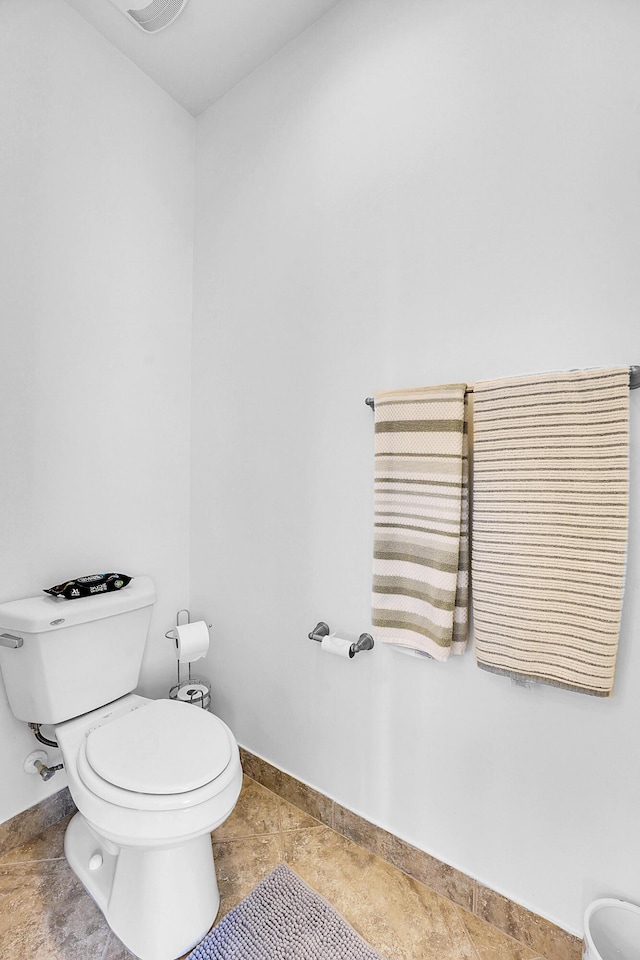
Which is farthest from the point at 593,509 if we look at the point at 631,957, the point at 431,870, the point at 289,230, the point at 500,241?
the point at 289,230

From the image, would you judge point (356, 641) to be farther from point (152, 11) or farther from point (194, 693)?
point (152, 11)

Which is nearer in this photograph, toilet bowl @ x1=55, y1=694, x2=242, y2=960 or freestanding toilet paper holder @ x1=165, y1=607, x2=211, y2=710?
toilet bowl @ x1=55, y1=694, x2=242, y2=960

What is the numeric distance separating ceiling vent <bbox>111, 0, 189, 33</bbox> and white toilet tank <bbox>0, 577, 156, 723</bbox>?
183 cm

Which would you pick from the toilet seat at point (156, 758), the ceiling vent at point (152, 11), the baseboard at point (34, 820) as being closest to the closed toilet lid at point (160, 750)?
the toilet seat at point (156, 758)

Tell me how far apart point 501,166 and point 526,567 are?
99 cm

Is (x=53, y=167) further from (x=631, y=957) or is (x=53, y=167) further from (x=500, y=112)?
(x=631, y=957)

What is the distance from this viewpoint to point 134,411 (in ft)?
5.58

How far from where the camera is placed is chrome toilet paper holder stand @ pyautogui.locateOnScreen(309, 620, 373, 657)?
1.32 m

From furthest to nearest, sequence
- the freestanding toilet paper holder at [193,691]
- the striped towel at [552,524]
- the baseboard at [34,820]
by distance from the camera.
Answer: the freestanding toilet paper holder at [193,691], the baseboard at [34,820], the striped towel at [552,524]

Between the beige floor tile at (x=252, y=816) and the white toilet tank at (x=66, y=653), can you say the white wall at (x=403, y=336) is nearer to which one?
the beige floor tile at (x=252, y=816)

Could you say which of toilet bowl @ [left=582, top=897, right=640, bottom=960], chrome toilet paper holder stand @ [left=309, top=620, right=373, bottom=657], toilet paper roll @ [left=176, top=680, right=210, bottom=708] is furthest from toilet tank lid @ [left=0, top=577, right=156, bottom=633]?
toilet bowl @ [left=582, top=897, right=640, bottom=960]

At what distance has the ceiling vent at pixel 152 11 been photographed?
55.4 inches

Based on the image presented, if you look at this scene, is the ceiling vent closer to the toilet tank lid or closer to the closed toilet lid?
the toilet tank lid

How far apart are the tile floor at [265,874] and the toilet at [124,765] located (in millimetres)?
58
